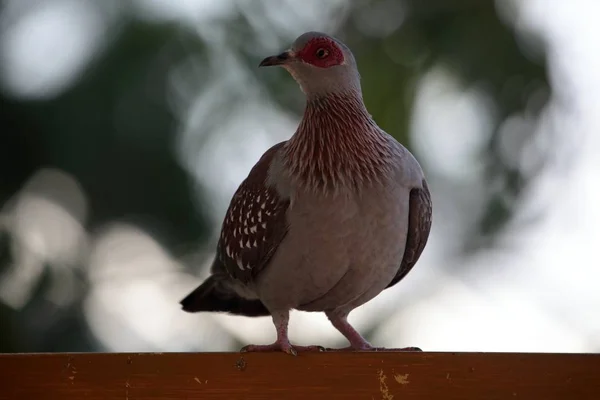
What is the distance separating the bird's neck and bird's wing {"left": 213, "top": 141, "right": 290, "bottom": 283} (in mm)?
87

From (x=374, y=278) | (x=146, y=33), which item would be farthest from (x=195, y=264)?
(x=374, y=278)

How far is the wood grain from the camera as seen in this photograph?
1.68 m

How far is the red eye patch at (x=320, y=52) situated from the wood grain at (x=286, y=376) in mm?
798

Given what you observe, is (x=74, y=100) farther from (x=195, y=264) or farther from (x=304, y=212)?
(x=304, y=212)

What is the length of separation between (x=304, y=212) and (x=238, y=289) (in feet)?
1.59

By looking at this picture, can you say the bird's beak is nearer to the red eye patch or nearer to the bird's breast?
the red eye patch

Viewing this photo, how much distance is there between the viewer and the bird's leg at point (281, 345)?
194 centimetres

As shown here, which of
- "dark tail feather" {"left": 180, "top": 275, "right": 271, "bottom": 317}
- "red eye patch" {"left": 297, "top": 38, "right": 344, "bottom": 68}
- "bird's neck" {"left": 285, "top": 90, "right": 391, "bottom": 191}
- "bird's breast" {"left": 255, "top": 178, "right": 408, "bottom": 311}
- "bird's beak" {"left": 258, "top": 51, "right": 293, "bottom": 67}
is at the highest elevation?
A: "red eye patch" {"left": 297, "top": 38, "right": 344, "bottom": 68}

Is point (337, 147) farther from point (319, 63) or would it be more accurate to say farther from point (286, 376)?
point (286, 376)

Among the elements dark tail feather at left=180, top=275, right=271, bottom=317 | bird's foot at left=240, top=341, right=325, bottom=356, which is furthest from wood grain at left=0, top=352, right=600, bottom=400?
dark tail feather at left=180, top=275, right=271, bottom=317

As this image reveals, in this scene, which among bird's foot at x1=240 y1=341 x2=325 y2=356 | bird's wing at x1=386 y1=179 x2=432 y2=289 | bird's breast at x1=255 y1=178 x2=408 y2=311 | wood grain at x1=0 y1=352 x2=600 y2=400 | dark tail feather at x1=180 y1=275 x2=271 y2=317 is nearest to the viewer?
wood grain at x1=0 y1=352 x2=600 y2=400

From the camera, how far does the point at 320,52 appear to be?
226cm

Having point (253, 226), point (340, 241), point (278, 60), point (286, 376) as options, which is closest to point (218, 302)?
point (253, 226)

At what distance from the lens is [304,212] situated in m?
2.18
